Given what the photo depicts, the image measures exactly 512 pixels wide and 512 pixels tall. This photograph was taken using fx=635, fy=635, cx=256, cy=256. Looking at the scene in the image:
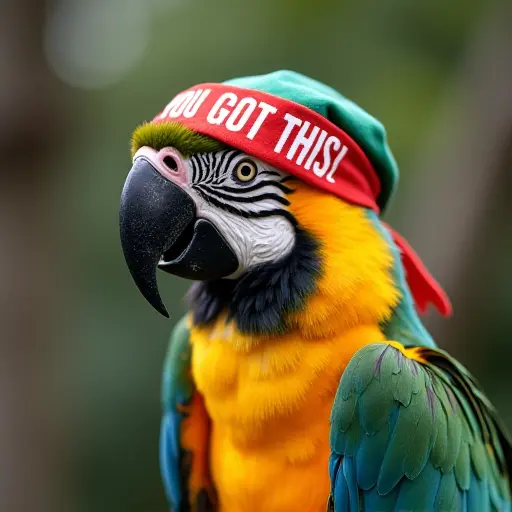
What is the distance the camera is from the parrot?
1.16 m

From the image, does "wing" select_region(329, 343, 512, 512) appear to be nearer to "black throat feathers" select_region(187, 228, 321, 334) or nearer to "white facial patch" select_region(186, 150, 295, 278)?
"black throat feathers" select_region(187, 228, 321, 334)

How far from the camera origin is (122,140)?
429 cm

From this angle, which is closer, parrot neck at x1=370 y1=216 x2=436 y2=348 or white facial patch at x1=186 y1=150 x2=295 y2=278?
white facial patch at x1=186 y1=150 x2=295 y2=278

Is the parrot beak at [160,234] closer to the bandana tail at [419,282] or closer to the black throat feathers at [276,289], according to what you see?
the black throat feathers at [276,289]

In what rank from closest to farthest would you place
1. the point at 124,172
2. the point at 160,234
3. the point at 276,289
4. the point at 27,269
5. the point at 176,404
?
the point at 160,234 → the point at 276,289 → the point at 176,404 → the point at 27,269 → the point at 124,172

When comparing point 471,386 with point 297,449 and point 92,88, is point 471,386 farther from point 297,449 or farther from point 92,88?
→ point 92,88

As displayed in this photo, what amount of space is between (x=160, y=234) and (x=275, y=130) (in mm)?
301

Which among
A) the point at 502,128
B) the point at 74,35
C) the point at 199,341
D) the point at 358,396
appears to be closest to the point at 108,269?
the point at 74,35

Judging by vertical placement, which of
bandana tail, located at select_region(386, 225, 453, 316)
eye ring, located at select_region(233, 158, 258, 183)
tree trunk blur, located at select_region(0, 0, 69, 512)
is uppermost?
bandana tail, located at select_region(386, 225, 453, 316)

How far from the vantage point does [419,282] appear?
157 centimetres

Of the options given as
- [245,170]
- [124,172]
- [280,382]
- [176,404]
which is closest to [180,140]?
[245,170]

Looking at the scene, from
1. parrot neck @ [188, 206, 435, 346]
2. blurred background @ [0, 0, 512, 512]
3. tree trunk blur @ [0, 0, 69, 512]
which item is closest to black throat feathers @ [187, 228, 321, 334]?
parrot neck @ [188, 206, 435, 346]

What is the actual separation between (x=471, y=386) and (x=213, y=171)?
73 cm

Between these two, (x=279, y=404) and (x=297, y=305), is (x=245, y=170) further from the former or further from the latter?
(x=279, y=404)
